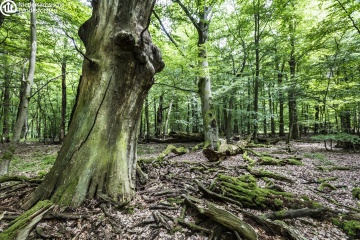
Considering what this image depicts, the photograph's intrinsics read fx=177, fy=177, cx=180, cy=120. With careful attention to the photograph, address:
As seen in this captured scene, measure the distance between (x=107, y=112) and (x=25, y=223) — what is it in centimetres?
178

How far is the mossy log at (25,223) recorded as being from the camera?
6.51ft

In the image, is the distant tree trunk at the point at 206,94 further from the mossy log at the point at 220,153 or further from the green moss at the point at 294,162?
the green moss at the point at 294,162

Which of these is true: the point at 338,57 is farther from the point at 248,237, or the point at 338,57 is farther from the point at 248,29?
the point at 248,237

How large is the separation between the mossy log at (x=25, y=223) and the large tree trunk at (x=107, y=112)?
0.18 metres

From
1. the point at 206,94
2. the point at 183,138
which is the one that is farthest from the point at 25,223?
the point at 183,138

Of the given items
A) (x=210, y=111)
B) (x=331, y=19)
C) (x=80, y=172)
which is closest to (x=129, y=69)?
(x=80, y=172)

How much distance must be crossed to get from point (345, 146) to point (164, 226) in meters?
11.0

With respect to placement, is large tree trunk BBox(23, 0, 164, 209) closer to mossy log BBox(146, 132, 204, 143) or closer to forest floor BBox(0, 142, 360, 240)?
forest floor BBox(0, 142, 360, 240)

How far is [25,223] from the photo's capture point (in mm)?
2164

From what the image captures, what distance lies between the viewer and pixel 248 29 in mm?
10734

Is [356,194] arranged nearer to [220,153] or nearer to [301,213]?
[301,213]

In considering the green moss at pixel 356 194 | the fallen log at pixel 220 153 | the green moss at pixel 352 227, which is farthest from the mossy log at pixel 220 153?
the green moss at pixel 352 227

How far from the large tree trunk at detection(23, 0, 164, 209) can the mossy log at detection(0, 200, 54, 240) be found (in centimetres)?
18

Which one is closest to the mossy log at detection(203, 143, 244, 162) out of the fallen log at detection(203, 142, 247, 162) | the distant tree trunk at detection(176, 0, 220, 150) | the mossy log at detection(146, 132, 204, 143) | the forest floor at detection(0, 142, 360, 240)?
the fallen log at detection(203, 142, 247, 162)
